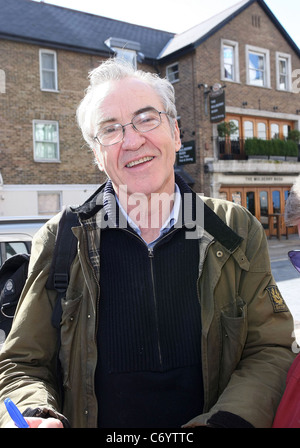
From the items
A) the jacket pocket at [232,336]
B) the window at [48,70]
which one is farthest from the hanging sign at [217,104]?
the jacket pocket at [232,336]

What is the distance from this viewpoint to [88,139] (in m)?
2.02

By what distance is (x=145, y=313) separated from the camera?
173 cm

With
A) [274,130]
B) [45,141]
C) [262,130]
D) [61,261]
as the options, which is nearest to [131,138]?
[61,261]

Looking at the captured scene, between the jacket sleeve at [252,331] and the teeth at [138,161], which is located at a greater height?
the teeth at [138,161]

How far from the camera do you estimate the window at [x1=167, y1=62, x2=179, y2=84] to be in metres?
19.1

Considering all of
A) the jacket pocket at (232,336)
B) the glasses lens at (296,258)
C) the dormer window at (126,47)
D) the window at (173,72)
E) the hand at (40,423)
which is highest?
the dormer window at (126,47)

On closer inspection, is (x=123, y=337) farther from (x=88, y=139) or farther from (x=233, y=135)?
(x=233, y=135)

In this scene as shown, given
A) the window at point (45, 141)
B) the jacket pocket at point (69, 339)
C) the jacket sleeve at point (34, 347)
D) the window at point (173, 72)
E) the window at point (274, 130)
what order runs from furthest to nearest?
the window at point (274, 130)
the window at point (173, 72)
the window at point (45, 141)
the jacket pocket at point (69, 339)
the jacket sleeve at point (34, 347)

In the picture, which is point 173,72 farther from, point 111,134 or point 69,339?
point 69,339

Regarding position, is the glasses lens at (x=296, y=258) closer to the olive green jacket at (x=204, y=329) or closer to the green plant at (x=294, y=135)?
the olive green jacket at (x=204, y=329)

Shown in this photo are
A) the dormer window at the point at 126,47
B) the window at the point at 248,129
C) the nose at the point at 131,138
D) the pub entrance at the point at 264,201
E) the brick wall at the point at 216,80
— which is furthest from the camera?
the window at the point at 248,129

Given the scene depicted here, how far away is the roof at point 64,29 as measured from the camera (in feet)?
51.8

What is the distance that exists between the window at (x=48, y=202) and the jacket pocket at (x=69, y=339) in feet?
49.5

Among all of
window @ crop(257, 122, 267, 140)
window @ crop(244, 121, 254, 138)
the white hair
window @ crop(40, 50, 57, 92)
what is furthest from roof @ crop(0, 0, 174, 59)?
the white hair
